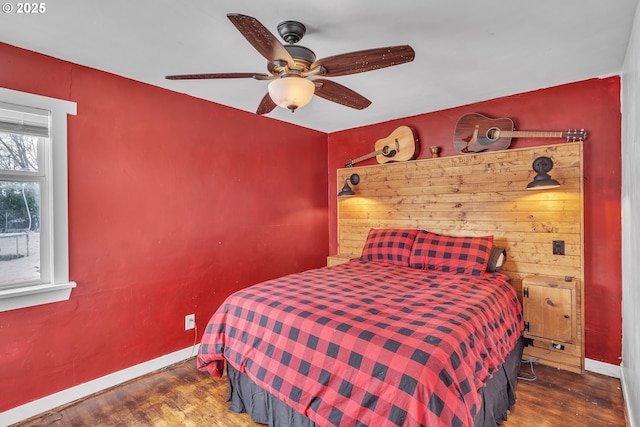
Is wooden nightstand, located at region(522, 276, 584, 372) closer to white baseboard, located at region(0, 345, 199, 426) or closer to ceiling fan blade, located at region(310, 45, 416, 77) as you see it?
ceiling fan blade, located at region(310, 45, 416, 77)

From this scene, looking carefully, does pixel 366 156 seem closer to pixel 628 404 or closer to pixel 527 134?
pixel 527 134

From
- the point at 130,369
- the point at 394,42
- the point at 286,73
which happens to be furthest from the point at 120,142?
the point at 394,42

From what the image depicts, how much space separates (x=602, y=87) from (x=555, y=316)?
1822mm

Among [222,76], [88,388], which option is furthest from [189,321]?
[222,76]

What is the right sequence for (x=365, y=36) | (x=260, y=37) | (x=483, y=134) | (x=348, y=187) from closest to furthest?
(x=260, y=37) → (x=365, y=36) → (x=483, y=134) → (x=348, y=187)

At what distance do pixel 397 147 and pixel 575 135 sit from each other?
1.59m

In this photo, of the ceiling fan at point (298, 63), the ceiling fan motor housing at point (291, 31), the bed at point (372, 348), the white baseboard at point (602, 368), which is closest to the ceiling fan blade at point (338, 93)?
the ceiling fan at point (298, 63)

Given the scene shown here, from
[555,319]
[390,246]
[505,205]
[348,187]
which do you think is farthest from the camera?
[348,187]

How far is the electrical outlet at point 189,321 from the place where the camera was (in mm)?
2855

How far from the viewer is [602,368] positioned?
8.26 feet

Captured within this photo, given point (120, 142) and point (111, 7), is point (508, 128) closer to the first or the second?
point (111, 7)

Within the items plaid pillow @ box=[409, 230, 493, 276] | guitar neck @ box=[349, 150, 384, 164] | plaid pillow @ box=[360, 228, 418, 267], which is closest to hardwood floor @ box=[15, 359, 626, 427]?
plaid pillow @ box=[409, 230, 493, 276]

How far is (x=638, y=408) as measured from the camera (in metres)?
1.58

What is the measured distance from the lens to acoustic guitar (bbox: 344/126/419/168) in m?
3.56
